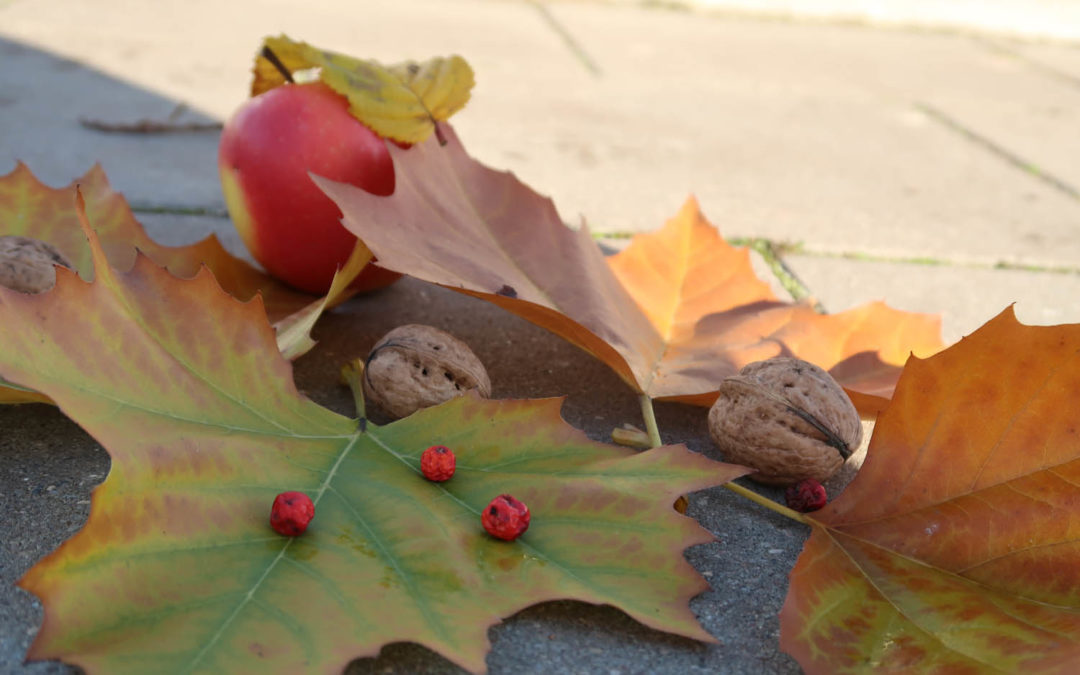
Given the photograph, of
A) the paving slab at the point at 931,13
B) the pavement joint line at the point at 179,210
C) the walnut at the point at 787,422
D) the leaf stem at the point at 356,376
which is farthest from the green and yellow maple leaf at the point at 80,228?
the paving slab at the point at 931,13

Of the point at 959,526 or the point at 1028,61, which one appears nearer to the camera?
the point at 959,526

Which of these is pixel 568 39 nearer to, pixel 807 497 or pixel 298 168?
pixel 298 168

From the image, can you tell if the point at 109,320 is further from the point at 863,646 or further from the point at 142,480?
the point at 863,646

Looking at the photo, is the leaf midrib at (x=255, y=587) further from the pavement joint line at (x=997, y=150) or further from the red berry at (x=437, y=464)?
the pavement joint line at (x=997, y=150)

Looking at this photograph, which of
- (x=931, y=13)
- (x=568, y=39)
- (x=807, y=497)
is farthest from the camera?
(x=931, y=13)

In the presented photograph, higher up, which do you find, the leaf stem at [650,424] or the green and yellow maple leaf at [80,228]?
the green and yellow maple leaf at [80,228]

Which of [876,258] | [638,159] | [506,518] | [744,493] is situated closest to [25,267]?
[506,518]
